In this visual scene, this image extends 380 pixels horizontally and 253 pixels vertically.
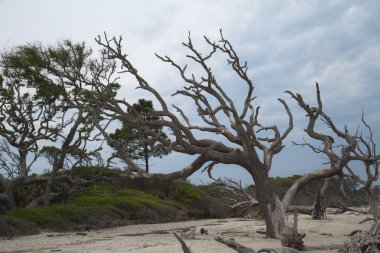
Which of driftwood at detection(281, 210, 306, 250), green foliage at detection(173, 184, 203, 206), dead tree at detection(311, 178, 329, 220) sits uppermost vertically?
green foliage at detection(173, 184, 203, 206)

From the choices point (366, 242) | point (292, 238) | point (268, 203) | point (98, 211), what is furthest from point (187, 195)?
point (366, 242)

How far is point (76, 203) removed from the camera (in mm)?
Result: 20641

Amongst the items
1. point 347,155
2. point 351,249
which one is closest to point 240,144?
point 347,155

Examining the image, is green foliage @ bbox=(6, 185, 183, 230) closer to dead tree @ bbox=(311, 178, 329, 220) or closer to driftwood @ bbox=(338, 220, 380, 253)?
dead tree @ bbox=(311, 178, 329, 220)

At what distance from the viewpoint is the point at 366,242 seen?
652cm

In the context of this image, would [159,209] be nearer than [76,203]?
No

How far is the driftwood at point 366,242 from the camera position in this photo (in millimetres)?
6445

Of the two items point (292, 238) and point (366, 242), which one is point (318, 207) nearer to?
point (292, 238)

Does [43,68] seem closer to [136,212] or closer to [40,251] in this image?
[136,212]

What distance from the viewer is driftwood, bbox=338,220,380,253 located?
6445 millimetres

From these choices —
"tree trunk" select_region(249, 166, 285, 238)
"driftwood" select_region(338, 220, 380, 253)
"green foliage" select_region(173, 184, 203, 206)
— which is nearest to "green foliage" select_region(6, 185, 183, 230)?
"green foliage" select_region(173, 184, 203, 206)

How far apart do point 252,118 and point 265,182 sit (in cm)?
201

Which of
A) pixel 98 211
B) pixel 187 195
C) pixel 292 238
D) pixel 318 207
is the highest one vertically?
pixel 187 195

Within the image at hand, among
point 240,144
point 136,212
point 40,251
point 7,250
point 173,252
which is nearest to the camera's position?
point 173,252
